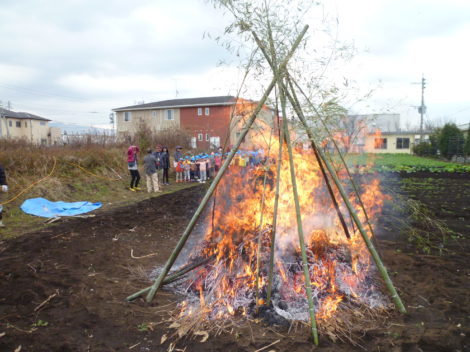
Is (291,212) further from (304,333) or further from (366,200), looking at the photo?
(366,200)

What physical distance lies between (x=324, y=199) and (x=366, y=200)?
1.36 metres

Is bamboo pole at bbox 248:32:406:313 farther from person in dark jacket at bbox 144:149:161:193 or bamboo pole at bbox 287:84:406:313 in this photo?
person in dark jacket at bbox 144:149:161:193

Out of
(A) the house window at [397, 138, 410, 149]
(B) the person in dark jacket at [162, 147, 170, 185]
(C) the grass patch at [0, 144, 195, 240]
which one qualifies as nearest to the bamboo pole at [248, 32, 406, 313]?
(C) the grass patch at [0, 144, 195, 240]

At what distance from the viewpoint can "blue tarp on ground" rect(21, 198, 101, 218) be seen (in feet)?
31.4

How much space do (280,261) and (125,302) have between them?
220cm

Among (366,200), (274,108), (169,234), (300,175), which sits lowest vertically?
(169,234)

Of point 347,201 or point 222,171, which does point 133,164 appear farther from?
point 347,201

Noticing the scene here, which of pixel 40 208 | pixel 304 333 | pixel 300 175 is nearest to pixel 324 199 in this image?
pixel 300 175

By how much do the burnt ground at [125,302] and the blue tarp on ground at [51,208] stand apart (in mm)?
1863

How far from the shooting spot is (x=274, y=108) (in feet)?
14.0

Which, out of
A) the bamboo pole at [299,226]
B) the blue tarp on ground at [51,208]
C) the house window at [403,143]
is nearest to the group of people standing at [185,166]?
the blue tarp on ground at [51,208]

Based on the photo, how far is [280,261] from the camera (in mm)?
4426

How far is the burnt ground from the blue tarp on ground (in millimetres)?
1863

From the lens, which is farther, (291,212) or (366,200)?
(366,200)
